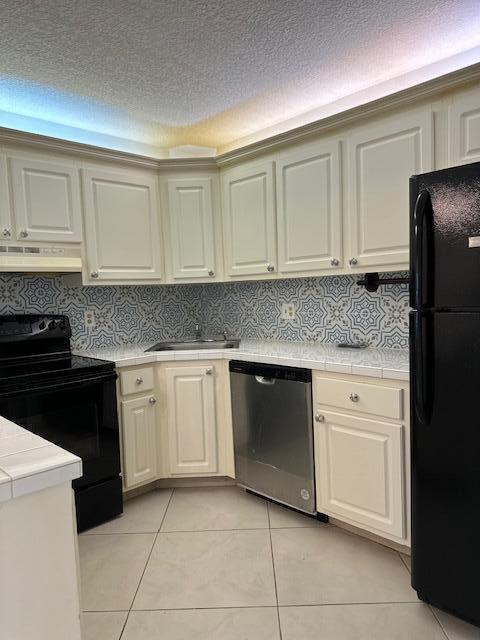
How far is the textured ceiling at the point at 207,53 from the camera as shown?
5.35 ft

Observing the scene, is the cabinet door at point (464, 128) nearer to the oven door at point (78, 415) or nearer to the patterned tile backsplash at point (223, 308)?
the patterned tile backsplash at point (223, 308)

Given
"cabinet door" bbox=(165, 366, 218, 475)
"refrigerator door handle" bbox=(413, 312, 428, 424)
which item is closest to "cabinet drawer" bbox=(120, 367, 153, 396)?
"cabinet door" bbox=(165, 366, 218, 475)

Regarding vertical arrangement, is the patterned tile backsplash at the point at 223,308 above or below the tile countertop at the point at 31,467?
above

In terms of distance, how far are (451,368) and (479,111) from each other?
1.12 meters

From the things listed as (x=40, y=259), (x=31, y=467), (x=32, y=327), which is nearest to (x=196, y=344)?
(x=32, y=327)

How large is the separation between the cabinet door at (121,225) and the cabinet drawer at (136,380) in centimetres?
61

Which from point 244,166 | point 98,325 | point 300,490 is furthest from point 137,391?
point 244,166

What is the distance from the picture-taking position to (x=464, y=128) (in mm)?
1847

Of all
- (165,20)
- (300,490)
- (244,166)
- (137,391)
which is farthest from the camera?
(244,166)

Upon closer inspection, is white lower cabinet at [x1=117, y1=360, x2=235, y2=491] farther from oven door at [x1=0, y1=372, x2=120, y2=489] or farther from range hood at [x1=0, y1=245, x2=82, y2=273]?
range hood at [x1=0, y1=245, x2=82, y2=273]

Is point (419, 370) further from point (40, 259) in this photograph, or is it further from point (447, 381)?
point (40, 259)

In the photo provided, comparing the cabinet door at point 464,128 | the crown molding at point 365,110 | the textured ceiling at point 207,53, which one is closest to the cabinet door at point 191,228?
the crown molding at point 365,110

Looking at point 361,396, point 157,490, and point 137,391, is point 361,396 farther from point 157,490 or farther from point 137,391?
point 157,490

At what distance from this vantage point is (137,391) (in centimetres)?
252
